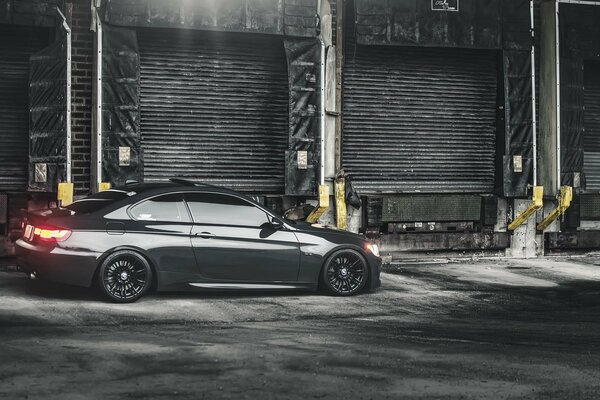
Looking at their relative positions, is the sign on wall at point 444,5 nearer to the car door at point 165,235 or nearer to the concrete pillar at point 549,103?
the concrete pillar at point 549,103

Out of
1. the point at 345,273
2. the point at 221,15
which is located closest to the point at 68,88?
the point at 221,15

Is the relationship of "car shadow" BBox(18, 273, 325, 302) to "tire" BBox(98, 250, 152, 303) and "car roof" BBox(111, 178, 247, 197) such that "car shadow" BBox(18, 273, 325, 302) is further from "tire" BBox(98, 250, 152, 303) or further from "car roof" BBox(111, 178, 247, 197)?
"car roof" BBox(111, 178, 247, 197)

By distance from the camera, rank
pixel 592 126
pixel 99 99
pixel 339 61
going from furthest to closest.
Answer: pixel 592 126, pixel 339 61, pixel 99 99

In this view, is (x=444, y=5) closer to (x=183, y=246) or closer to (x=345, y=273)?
(x=345, y=273)

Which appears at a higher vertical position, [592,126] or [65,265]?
[592,126]

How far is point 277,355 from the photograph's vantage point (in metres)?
8.71

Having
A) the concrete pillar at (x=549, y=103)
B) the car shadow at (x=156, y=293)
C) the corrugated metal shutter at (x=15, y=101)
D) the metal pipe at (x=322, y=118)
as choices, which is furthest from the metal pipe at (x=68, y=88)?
the concrete pillar at (x=549, y=103)

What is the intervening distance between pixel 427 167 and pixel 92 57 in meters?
6.39

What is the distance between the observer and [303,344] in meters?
9.34

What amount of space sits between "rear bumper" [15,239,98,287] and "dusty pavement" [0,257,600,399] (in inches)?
12.0

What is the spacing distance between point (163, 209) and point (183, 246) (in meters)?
0.54

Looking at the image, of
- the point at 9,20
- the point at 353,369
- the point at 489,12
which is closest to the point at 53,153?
the point at 9,20

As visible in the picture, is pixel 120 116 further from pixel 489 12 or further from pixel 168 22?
pixel 489 12

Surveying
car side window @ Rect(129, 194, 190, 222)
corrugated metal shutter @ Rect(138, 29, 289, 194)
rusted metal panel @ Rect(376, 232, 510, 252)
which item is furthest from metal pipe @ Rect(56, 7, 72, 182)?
rusted metal panel @ Rect(376, 232, 510, 252)
